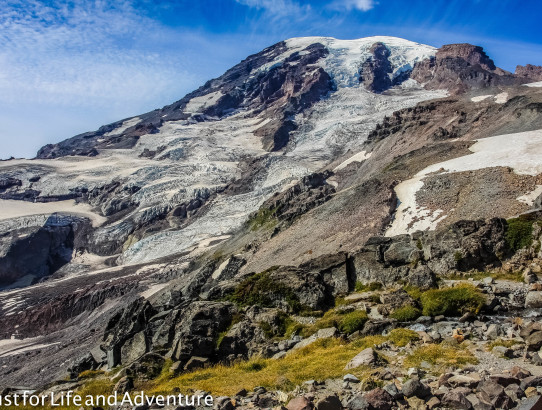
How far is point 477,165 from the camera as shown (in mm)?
33812

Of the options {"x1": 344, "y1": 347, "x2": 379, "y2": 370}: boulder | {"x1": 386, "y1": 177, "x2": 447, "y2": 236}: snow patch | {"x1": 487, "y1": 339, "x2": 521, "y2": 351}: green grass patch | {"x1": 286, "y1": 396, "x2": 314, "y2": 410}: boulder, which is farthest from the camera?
{"x1": 386, "y1": 177, "x2": 447, "y2": 236}: snow patch

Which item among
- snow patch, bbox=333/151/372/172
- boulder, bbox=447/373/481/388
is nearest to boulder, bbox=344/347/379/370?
boulder, bbox=447/373/481/388

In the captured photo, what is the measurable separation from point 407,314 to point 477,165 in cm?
2256

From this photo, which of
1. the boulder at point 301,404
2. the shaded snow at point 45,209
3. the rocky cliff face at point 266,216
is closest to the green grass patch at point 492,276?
the rocky cliff face at point 266,216

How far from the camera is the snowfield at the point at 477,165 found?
95.3 feet

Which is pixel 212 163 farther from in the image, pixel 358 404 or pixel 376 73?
pixel 358 404

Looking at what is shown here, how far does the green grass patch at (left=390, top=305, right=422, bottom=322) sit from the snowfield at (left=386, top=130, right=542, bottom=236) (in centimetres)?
1252

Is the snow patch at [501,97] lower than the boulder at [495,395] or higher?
higher

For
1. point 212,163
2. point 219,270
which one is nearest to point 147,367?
point 219,270

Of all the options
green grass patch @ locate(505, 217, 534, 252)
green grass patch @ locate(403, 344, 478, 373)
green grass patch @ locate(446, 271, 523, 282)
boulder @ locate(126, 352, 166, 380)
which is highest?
green grass patch @ locate(505, 217, 534, 252)

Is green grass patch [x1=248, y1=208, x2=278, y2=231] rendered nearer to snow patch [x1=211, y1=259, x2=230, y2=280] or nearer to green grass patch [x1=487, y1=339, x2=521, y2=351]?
snow patch [x1=211, y1=259, x2=230, y2=280]

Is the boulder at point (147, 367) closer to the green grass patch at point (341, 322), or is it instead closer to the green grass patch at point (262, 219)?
the green grass patch at point (341, 322)

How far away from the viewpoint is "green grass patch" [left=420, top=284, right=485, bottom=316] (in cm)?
1519

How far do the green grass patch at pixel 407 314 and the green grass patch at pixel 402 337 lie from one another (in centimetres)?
166
